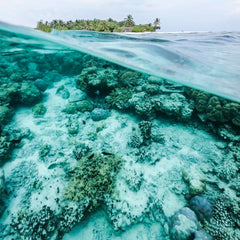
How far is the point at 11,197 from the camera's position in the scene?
4.80 m

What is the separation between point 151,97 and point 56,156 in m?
6.04

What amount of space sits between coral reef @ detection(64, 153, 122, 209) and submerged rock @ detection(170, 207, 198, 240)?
2168 mm


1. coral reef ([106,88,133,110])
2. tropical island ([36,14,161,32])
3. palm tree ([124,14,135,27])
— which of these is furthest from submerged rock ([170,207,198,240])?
palm tree ([124,14,135,27])

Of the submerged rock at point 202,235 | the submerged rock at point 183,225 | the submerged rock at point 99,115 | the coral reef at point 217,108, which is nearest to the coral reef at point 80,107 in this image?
the submerged rock at point 99,115

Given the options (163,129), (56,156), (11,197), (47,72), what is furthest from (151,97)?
(47,72)

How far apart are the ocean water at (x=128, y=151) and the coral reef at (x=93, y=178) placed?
0.12ft

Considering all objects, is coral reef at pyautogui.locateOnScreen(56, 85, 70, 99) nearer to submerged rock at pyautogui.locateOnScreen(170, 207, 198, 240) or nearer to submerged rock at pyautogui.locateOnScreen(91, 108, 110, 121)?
submerged rock at pyautogui.locateOnScreen(91, 108, 110, 121)

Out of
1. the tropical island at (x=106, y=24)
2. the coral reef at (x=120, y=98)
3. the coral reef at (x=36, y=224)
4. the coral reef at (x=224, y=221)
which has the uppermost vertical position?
the tropical island at (x=106, y=24)

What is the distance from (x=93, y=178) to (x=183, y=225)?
10.2 ft

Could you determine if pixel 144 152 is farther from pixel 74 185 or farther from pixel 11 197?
pixel 11 197

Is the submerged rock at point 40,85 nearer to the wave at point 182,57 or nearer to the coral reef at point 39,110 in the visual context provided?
the coral reef at point 39,110

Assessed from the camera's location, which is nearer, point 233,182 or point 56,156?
point 233,182

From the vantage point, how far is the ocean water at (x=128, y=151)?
13.5ft

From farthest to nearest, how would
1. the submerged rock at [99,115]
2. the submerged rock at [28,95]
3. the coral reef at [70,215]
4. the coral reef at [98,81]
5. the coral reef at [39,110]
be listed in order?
the submerged rock at [28,95] < the coral reef at [39,110] < the coral reef at [98,81] < the submerged rock at [99,115] < the coral reef at [70,215]
